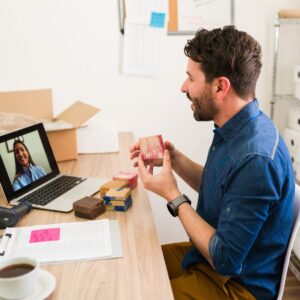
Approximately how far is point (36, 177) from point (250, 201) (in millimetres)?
830

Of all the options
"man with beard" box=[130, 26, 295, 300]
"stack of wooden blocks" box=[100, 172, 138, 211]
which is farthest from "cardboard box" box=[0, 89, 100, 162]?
"man with beard" box=[130, 26, 295, 300]

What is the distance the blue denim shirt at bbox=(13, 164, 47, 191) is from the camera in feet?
4.60

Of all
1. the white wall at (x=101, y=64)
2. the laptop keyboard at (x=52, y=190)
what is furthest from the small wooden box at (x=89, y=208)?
the white wall at (x=101, y=64)

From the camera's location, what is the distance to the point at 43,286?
0.90 metres

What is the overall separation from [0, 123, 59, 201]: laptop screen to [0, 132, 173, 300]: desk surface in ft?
0.54

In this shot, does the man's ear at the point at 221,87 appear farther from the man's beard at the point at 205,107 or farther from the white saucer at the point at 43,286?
the white saucer at the point at 43,286

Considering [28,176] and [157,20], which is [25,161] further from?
[157,20]

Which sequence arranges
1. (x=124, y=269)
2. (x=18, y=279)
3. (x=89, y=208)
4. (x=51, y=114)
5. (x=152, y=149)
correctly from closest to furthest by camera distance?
(x=18, y=279), (x=124, y=269), (x=89, y=208), (x=152, y=149), (x=51, y=114)

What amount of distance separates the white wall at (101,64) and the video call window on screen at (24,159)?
2.15ft

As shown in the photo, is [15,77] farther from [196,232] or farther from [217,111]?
[196,232]

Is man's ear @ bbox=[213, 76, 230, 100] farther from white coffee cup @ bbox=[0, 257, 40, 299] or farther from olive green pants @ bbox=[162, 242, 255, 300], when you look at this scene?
white coffee cup @ bbox=[0, 257, 40, 299]

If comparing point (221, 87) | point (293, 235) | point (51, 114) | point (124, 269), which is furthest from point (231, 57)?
point (51, 114)

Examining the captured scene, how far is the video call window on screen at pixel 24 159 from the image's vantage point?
1.39m

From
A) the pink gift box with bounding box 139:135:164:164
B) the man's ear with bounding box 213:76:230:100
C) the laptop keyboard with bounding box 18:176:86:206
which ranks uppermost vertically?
the man's ear with bounding box 213:76:230:100
